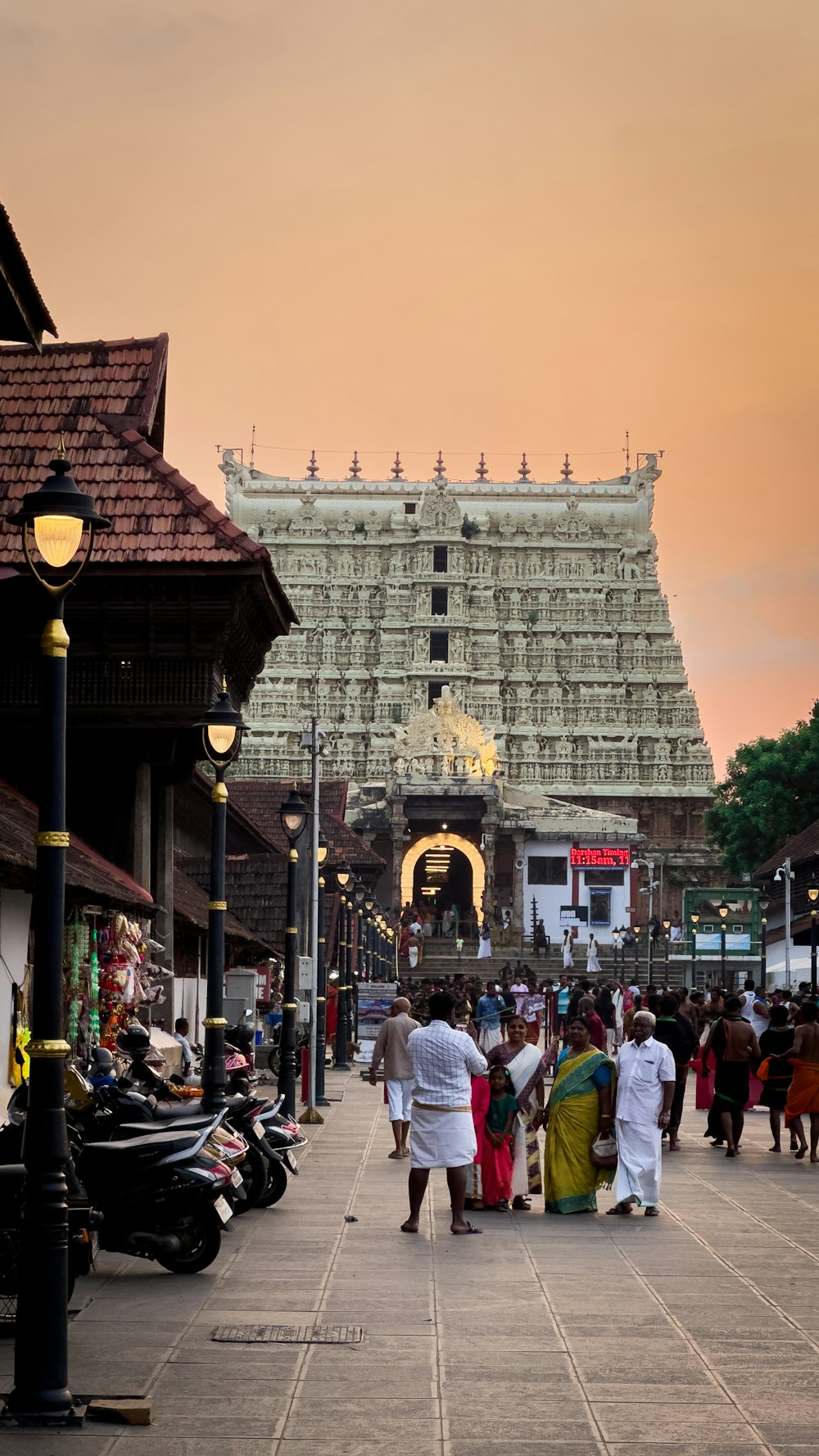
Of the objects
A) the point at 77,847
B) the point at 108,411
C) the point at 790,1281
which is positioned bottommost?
the point at 790,1281

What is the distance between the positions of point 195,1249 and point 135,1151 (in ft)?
2.25

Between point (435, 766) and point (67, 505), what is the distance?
65.5 metres

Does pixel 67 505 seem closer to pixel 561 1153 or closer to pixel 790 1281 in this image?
pixel 790 1281

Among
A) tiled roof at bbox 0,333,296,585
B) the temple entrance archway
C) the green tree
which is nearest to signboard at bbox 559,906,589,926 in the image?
the temple entrance archway

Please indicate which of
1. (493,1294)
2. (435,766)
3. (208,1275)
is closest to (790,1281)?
(493,1294)

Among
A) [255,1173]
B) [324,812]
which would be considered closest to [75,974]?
[255,1173]

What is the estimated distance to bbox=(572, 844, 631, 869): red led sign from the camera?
71250 mm

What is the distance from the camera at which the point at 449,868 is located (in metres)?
82.9

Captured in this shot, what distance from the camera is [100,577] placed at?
18328mm

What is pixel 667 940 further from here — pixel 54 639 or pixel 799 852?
pixel 54 639

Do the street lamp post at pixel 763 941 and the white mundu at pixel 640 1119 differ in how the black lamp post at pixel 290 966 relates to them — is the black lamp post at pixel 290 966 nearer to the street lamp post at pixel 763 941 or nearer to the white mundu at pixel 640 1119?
the white mundu at pixel 640 1119

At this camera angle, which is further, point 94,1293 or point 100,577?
point 100,577

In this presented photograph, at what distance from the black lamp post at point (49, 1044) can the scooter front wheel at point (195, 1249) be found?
Answer: 3.01m

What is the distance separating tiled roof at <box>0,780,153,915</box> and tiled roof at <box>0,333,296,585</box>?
2.64 meters
